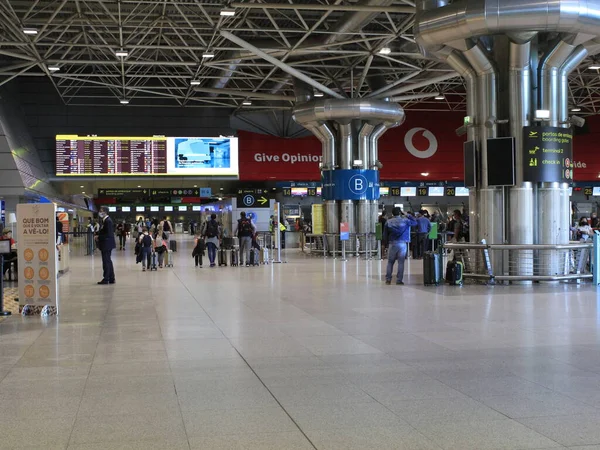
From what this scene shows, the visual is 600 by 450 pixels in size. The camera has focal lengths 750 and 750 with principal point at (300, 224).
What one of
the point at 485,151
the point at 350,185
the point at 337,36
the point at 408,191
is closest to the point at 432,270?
the point at 485,151

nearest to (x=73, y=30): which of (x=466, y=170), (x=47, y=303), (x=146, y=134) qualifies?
(x=146, y=134)

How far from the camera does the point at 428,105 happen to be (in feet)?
142

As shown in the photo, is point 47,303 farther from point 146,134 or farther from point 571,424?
point 146,134

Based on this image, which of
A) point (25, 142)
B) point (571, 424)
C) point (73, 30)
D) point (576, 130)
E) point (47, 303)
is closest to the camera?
point (571, 424)

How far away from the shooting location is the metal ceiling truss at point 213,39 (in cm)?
2278

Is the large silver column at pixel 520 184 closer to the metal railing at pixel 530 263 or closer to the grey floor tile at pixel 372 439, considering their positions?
the metal railing at pixel 530 263

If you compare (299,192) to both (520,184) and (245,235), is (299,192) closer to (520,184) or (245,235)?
(245,235)

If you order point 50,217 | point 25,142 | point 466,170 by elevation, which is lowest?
point 50,217

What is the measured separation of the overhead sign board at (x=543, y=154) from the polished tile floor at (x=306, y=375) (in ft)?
11.3

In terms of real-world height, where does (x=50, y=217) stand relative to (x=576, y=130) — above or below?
below

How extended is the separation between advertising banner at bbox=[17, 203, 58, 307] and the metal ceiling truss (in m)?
10.3

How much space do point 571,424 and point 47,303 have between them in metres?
8.04

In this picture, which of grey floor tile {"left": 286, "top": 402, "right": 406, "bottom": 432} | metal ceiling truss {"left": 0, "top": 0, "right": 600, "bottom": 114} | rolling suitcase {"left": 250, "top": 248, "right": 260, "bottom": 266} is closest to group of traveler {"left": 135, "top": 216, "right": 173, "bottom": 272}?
rolling suitcase {"left": 250, "top": 248, "right": 260, "bottom": 266}

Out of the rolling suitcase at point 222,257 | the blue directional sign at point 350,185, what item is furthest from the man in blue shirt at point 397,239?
the blue directional sign at point 350,185
